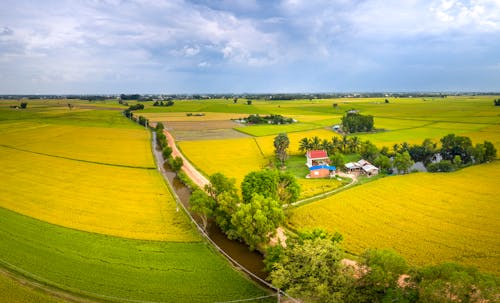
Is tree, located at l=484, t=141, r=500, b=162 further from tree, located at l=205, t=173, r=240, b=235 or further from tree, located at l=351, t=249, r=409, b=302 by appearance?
tree, located at l=205, t=173, r=240, b=235

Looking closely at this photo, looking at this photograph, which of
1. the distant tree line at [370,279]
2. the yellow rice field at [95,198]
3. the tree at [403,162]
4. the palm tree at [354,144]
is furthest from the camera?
the palm tree at [354,144]

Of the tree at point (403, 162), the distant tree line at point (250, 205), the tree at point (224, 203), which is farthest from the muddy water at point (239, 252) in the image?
the tree at point (403, 162)

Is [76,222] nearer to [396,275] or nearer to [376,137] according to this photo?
[396,275]

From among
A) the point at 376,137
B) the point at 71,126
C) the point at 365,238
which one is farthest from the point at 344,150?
the point at 71,126

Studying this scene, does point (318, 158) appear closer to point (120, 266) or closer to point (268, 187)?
point (268, 187)

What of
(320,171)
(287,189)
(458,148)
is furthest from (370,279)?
(458,148)

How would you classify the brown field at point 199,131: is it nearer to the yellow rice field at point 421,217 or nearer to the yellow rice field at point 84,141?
the yellow rice field at point 84,141

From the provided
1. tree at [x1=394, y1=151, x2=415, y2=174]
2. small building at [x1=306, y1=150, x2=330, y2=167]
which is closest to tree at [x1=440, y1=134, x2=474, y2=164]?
tree at [x1=394, y1=151, x2=415, y2=174]
